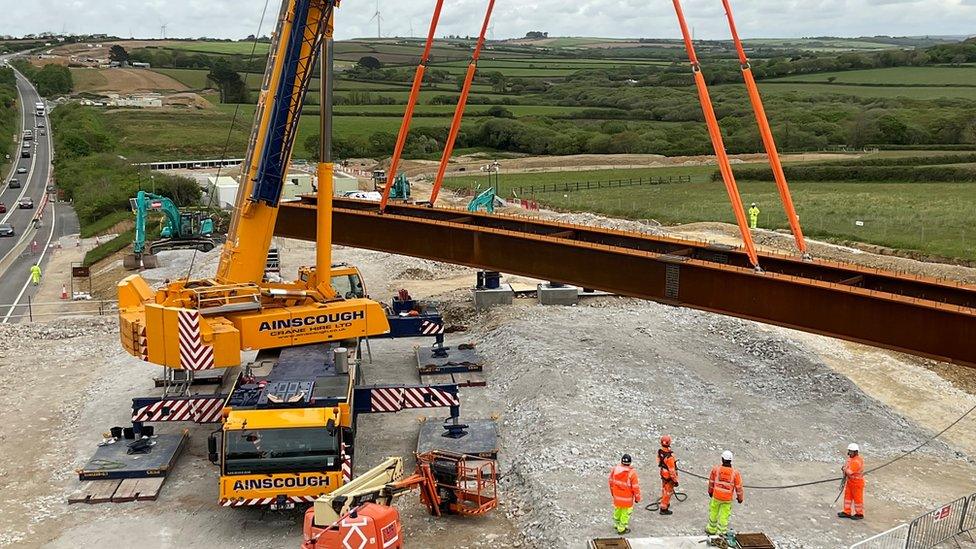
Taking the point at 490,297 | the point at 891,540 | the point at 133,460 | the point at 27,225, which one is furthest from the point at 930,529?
the point at 27,225

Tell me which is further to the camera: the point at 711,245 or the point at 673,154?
the point at 673,154

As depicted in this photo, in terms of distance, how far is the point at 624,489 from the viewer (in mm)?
12750

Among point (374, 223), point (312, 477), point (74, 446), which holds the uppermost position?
point (374, 223)

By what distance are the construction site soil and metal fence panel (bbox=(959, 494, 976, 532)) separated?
3.32ft

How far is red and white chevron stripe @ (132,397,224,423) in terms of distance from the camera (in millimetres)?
16531

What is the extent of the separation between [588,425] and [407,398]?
3617 millimetres

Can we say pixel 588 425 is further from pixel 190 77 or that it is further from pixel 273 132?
pixel 190 77

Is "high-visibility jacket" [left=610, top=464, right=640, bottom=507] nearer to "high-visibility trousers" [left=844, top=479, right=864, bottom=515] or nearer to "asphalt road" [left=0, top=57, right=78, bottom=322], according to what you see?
"high-visibility trousers" [left=844, top=479, right=864, bottom=515]

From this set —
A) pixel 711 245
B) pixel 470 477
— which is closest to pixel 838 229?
pixel 711 245

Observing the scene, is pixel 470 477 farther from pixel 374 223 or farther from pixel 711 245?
pixel 374 223

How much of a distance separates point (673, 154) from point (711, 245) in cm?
6767

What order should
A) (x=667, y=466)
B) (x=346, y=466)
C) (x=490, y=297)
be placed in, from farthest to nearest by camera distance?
1. (x=490, y=297)
2. (x=346, y=466)
3. (x=667, y=466)

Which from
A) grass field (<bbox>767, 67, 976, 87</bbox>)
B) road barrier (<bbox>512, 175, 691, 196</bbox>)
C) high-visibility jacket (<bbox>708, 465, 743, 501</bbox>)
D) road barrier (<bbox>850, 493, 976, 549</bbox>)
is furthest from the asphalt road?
grass field (<bbox>767, 67, 976, 87</bbox>)

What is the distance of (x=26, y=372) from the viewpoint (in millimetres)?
23000
